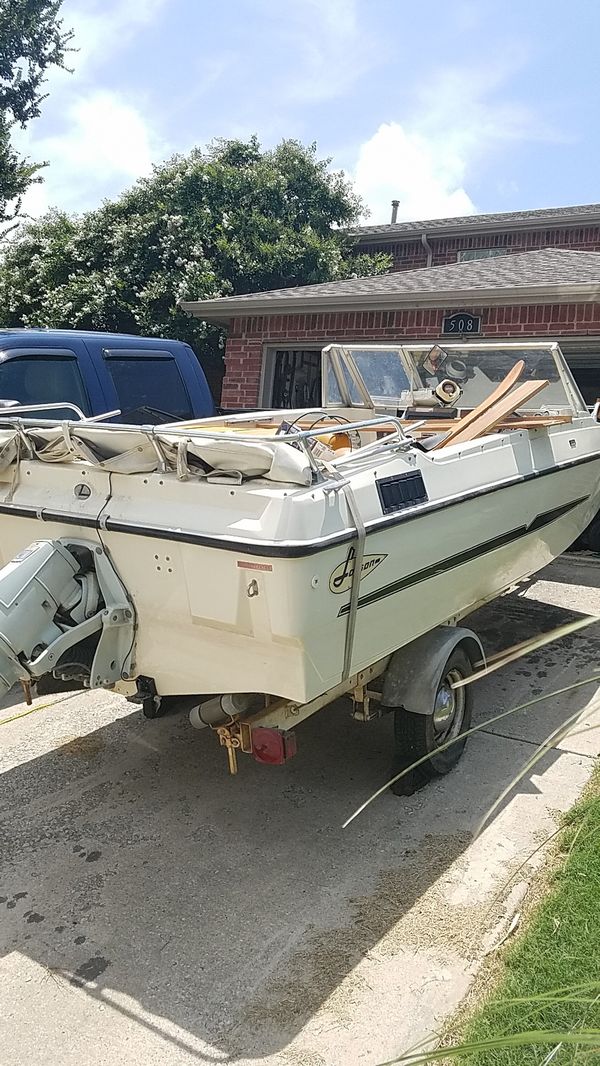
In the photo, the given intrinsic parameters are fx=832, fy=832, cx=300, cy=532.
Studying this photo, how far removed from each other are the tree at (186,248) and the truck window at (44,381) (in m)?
10.3

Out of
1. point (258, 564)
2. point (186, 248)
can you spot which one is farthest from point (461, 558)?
point (186, 248)

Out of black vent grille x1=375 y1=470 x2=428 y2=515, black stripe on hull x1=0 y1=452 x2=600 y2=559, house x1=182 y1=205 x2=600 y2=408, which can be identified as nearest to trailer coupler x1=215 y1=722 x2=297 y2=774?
black stripe on hull x1=0 y1=452 x2=600 y2=559

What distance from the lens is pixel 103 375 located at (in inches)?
225

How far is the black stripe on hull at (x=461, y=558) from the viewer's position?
3.44m

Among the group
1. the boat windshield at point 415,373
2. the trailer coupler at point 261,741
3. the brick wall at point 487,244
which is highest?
the brick wall at point 487,244

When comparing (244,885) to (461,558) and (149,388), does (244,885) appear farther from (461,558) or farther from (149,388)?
(149,388)

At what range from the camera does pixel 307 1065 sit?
246 centimetres

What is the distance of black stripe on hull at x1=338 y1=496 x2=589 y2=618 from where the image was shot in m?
3.44

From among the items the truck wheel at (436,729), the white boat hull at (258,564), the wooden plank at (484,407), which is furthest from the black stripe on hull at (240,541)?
the truck wheel at (436,729)

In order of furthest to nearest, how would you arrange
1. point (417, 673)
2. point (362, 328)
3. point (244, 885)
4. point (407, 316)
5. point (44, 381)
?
point (362, 328) < point (407, 316) < point (44, 381) < point (417, 673) < point (244, 885)

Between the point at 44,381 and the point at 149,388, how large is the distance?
31.2 inches

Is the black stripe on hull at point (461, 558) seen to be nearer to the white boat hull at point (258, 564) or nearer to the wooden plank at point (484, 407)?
the white boat hull at point (258, 564)

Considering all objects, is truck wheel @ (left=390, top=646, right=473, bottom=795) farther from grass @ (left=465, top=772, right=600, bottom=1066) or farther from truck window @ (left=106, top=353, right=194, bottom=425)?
truck window @ (left=106, top=353, right=194, bottom=425)

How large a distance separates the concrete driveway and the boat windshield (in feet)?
7.75
